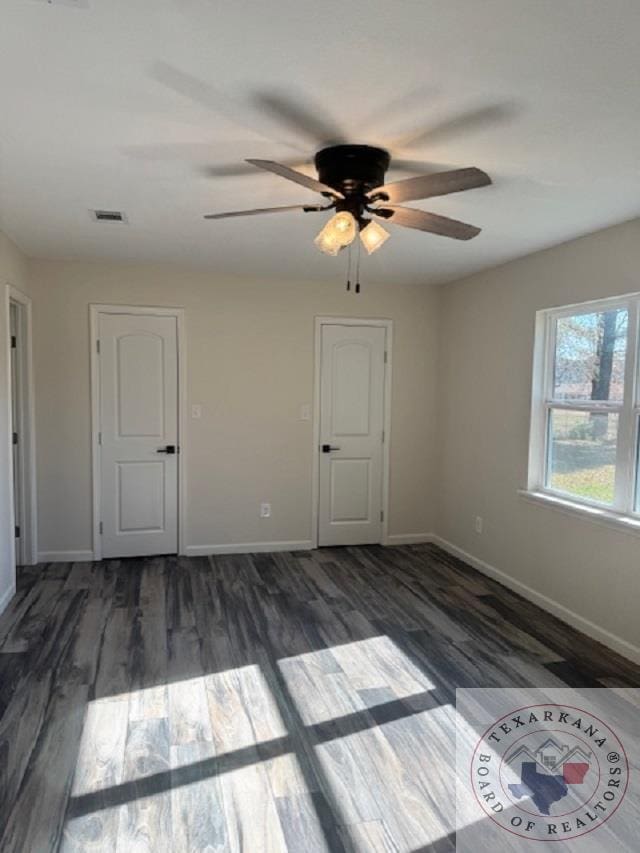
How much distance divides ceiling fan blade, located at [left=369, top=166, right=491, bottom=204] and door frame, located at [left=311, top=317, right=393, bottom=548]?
2868 mm

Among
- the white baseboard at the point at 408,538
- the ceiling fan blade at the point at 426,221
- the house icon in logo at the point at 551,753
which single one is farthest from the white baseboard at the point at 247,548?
the ceiling fan blade at the point at 426,221

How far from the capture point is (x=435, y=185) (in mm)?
2121

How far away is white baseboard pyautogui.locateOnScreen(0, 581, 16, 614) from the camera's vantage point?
3.71 metres

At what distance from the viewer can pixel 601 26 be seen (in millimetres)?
1503

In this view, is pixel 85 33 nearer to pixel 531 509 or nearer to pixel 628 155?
pixel 628 155

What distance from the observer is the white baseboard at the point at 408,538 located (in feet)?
18.0

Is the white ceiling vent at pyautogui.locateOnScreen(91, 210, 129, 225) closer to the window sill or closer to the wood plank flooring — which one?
the wood plank flooring

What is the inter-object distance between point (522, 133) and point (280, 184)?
42.8 inches

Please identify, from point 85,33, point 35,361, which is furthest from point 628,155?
point 35,361

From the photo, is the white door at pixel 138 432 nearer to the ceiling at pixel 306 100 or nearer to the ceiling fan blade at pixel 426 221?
the ceiling at pixel 306 100

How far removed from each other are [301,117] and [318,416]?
10.9ft

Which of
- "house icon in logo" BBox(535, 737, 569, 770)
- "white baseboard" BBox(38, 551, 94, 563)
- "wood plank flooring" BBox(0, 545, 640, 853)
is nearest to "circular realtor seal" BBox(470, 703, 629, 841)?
"house icon in logo" BBox(535, 737, 569, 770)

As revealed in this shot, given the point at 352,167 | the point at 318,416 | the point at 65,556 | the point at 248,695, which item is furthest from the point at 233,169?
the point at 65,556

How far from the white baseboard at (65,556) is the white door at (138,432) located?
0.50ft
